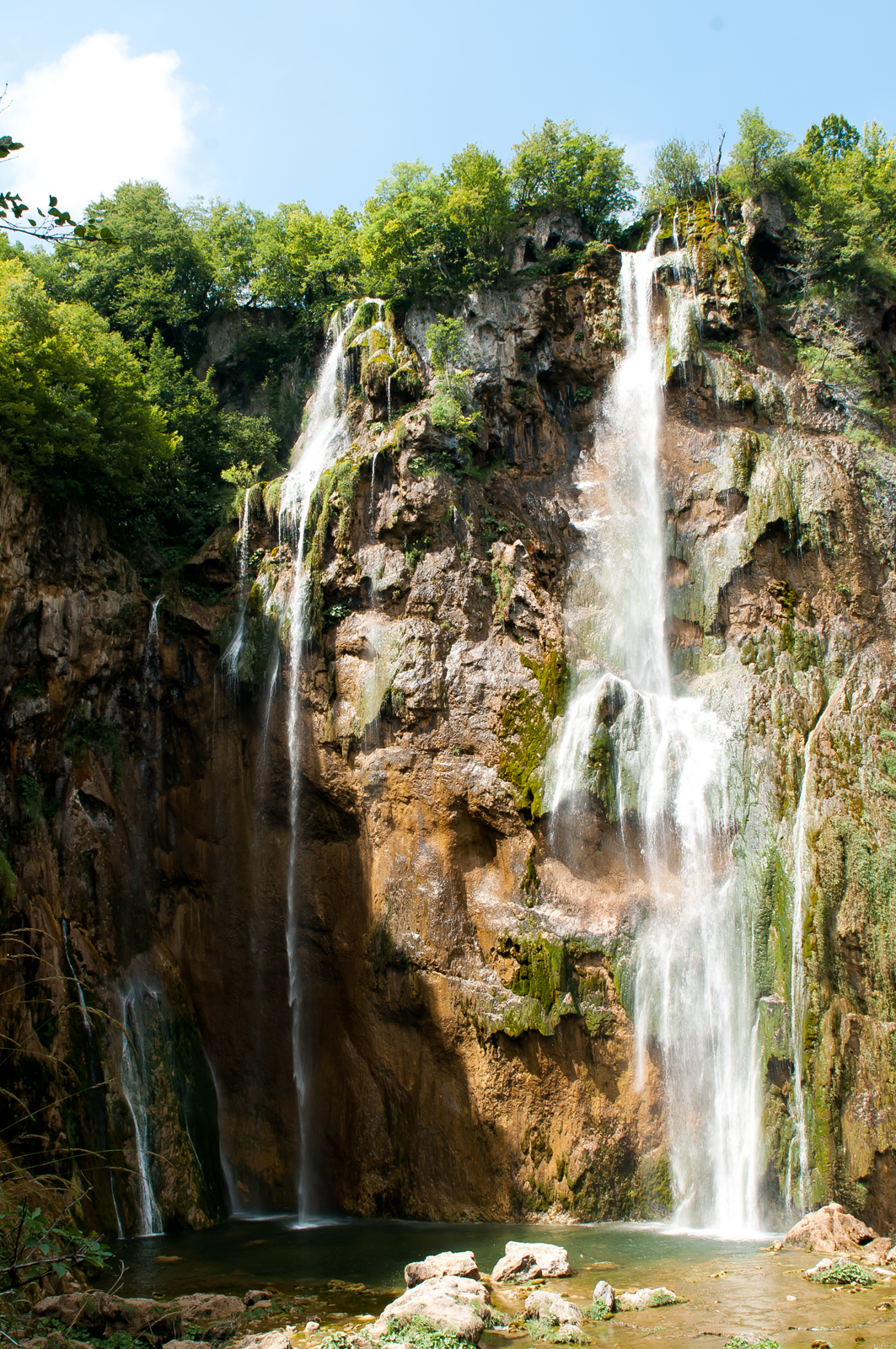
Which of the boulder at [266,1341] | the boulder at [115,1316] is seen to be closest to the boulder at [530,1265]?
the boulder at [266,1341]

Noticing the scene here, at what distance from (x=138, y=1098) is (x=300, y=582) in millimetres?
10638

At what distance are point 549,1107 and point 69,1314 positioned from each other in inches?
351

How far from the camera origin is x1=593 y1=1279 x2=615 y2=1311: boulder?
1144 centimetres

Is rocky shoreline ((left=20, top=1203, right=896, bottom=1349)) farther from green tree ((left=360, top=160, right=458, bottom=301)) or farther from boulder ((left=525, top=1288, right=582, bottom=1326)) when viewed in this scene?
green tree ((left=360, top=160, right=458, bottom=301))

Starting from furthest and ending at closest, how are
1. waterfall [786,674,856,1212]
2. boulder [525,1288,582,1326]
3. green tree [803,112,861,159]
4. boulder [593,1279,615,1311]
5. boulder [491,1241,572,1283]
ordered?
1. green tree [803,112,861,159]
2. waterfall [786,674,856,1212]
3. boulder [491,1241,572,1283]
4. boulder [593,1279,615,1311]
5. boulder [525,1288,582,1326]

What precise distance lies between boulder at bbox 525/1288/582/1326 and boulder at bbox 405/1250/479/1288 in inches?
36.2

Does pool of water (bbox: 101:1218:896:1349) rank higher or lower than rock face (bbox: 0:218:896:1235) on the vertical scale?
lower

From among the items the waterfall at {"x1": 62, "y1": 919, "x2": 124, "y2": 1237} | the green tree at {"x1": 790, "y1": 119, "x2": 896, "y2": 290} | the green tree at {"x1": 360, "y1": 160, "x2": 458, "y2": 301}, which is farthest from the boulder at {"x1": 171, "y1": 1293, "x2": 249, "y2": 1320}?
the green tree at {"x1": 790, "y1": 119, "x2": 896, "y2": 290}

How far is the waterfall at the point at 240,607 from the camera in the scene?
21828mm

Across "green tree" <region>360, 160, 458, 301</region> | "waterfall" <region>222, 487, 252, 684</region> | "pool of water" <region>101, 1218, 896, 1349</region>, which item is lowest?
"pool of water" <region>101, 1218, 896, 1349</region>

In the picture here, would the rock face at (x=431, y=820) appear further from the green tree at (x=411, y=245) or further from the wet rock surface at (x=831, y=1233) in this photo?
the green tree at (x=411, y=245)

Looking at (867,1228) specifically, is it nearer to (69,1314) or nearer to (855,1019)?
(855,1019)

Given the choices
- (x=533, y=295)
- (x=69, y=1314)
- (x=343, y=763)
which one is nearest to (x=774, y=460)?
(x=533, y=295)

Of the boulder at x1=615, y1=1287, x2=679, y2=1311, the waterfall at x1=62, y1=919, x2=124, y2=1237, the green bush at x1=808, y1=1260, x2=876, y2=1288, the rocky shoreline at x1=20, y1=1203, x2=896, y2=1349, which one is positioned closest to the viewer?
the rocky shoreline at x1=20, y1=1203, x2=896, y2=1349
